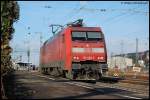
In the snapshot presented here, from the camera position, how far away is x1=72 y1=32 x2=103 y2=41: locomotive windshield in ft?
112

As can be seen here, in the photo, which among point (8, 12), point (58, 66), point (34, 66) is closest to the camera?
point (8, 12)

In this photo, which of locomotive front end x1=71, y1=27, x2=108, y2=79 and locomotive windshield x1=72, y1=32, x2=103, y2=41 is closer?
locomotive front end x1=71, y1=27, x2=108, y2=79

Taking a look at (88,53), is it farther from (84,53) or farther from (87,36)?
(87,36)

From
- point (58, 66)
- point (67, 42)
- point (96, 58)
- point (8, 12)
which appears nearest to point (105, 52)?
point (96, 58)

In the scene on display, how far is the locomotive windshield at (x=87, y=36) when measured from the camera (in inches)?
1344

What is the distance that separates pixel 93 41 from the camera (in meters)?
34.1

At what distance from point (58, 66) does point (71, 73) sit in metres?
5.24

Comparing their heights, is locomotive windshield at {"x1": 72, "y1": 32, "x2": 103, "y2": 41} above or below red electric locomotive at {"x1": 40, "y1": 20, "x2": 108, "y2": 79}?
above

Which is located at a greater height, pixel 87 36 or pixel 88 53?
pixel 87 36

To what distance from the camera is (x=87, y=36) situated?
34219 mm

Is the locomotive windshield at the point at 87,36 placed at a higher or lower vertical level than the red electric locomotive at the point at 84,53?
higher

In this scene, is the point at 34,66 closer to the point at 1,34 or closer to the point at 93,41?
the point at 93,41

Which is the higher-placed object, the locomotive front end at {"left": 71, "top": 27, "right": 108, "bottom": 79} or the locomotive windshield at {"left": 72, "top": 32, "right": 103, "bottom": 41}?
the locomotive windshield at {"left": 72, "top": 32, "right": 103, "bottom": 41}

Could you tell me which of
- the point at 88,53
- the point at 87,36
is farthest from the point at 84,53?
the point at 87,36
